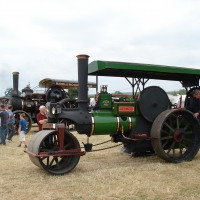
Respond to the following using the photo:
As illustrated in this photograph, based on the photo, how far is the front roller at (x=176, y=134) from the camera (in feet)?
16.8

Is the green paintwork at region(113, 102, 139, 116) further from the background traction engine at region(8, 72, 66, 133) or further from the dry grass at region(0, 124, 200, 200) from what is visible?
the background traction engine at region(8, 72, 66, 133)

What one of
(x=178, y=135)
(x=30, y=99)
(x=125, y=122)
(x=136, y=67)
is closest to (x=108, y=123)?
(x=125, y=122)

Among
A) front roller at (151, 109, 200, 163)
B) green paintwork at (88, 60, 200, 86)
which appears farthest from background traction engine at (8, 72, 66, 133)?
front roller at (151, 109, 200, 163)

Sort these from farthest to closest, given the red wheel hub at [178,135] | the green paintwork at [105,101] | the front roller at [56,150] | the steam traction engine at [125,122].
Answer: the red wheel hub at [178,135]
the green paintwork at [105,101]
the steam traction engine at [125,122]
the front roller at [56,150]

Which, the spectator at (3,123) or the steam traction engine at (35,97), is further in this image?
the steam traction engine at (35,97)

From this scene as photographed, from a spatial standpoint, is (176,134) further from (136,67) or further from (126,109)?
(136,67)

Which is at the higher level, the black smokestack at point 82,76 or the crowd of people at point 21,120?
the black smokestack at point 82,76

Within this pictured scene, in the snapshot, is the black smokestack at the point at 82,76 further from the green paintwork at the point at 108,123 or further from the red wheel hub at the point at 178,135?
the red wheel hub at the point at 178,135

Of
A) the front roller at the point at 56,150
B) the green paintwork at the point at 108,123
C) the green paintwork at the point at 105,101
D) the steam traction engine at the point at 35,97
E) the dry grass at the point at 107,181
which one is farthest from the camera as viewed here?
the steam traction engine at the point at 35,97

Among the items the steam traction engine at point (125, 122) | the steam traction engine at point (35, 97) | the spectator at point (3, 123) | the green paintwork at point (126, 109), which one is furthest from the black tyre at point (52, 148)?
the steam traction engine at point (35, 97)

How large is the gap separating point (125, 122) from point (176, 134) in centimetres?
91

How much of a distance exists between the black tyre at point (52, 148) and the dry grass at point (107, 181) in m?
0.12

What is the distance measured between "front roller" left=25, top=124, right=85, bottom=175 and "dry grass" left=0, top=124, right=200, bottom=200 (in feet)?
0.47

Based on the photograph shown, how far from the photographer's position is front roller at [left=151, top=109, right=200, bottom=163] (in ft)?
16.8
